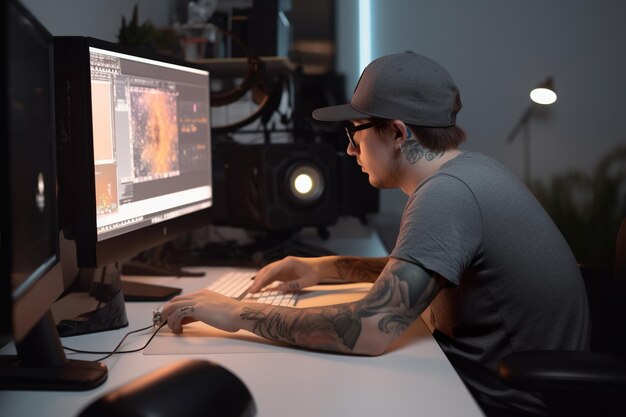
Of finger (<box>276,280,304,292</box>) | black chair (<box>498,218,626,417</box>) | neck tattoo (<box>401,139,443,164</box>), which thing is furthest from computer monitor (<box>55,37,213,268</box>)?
black chair (<box>498,218,626,417</box>)

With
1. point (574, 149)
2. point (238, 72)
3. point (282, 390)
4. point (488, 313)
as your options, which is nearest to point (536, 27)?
point (574, 149)

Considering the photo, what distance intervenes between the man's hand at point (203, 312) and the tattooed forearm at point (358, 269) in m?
0.43

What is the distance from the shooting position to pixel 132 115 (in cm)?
133

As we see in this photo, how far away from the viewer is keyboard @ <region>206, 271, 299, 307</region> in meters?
1.37

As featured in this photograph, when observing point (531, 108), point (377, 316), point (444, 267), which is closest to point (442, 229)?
point (444, 267)

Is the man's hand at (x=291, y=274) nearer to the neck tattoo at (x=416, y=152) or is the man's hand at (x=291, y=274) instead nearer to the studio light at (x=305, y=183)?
the neck tattoo at (x=416, y=152)

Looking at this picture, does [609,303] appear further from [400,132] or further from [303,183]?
[303,183]

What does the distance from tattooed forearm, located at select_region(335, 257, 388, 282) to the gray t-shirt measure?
0.31m

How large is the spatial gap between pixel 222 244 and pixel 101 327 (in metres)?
0.85

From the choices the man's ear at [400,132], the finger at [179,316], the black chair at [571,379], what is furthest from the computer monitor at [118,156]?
the black chair at [571,379]

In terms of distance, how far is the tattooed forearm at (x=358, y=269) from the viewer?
155 cm

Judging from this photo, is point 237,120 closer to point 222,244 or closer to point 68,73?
point 222,244

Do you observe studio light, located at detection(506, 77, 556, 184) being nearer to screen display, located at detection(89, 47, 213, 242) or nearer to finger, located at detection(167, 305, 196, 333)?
screen display, located at detection(89, 47, 213, 242)

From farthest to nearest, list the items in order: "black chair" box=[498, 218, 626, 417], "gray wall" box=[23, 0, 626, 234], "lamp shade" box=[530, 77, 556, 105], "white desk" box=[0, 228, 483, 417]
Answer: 1. "gray wall" box=[23, 0, 626, 234]
2. "lamp shade" box=[530, 77, 556, 105]
3. "black chair" box=[498, 218, 626, 417]
4. "white desk" box=[0, 228, 483, 417]
